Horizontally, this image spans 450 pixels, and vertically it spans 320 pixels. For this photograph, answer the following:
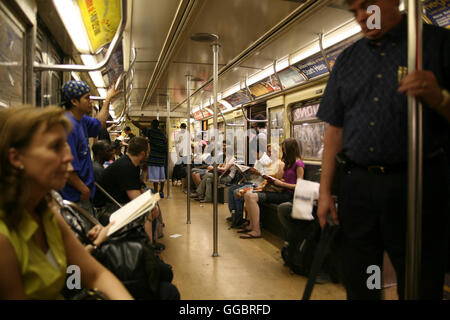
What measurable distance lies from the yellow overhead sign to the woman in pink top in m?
2.45

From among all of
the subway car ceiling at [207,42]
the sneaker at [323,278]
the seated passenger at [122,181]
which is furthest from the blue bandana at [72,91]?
the sneaker at [323,278]

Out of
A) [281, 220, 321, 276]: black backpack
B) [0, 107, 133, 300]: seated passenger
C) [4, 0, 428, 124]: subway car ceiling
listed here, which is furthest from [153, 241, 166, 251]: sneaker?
[0, 107, 133, 300]: seated passenger

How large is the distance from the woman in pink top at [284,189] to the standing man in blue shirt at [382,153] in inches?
107

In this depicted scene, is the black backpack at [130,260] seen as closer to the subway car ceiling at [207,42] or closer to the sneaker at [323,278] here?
the subway car ceiling at [207,42]

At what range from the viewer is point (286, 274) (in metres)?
3.33

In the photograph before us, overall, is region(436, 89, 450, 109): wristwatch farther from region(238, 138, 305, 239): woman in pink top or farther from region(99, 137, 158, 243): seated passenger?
region(238, 138, 305, 239): woman in pink top

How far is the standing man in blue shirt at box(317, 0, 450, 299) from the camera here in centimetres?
119

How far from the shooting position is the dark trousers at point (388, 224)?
1194 mm

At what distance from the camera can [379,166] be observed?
127cm

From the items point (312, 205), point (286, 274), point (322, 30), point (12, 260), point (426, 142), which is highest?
point (322, 30)

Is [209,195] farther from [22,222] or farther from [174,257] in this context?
[22,222]

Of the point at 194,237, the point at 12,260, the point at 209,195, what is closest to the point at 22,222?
the point at 12,260

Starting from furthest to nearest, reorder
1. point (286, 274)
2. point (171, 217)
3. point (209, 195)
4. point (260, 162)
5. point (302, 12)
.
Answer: point (209, 195)
point (171, 217)
point (260, 162)
point (286, 274)
point (302, 12)

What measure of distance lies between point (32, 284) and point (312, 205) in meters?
2.51
